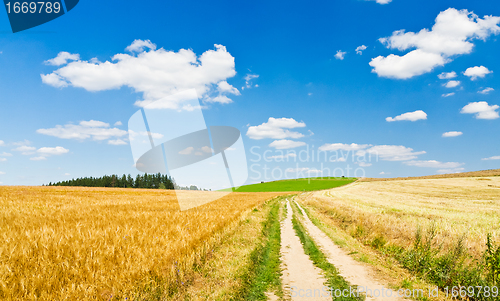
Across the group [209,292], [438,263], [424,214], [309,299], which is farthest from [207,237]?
[424,214]

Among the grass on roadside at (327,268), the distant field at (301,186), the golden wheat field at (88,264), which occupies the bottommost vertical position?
the distant field at (301,186)

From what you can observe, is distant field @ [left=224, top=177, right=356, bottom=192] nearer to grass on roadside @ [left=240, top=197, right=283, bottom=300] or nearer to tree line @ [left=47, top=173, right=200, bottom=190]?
tree line @ [left=47, top=173, right=200, bottom=190]

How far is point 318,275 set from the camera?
732 centimetres

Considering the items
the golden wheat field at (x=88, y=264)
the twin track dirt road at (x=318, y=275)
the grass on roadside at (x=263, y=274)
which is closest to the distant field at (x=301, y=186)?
the twin track dirt road at (x=318, y=275)

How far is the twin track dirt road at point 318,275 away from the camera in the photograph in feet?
19.7

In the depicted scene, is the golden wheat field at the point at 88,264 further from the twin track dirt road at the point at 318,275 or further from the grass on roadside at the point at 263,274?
the twin track dirt road at the point at 318,275

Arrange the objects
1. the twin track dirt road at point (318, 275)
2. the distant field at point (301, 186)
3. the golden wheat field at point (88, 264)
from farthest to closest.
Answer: the distant field at point (301, 186)
the twin track dirt road at point (318, 275)
the golden wheat field at point (88, 264)

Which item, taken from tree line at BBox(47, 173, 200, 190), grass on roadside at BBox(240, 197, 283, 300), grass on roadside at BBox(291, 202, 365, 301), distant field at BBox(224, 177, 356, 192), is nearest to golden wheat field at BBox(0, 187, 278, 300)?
grass on roadside at BBox(240, 197, 283, 300)

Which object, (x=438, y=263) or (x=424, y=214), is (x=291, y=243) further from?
(x=424, y=214)

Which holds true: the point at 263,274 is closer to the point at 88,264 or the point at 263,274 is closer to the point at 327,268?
the point at 327,268

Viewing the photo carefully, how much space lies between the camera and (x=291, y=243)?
1180 cm

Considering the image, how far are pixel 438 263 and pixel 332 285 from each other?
394 cm

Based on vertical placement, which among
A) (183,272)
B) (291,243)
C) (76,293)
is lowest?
(291,243)

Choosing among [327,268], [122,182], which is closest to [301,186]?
[122,182]
